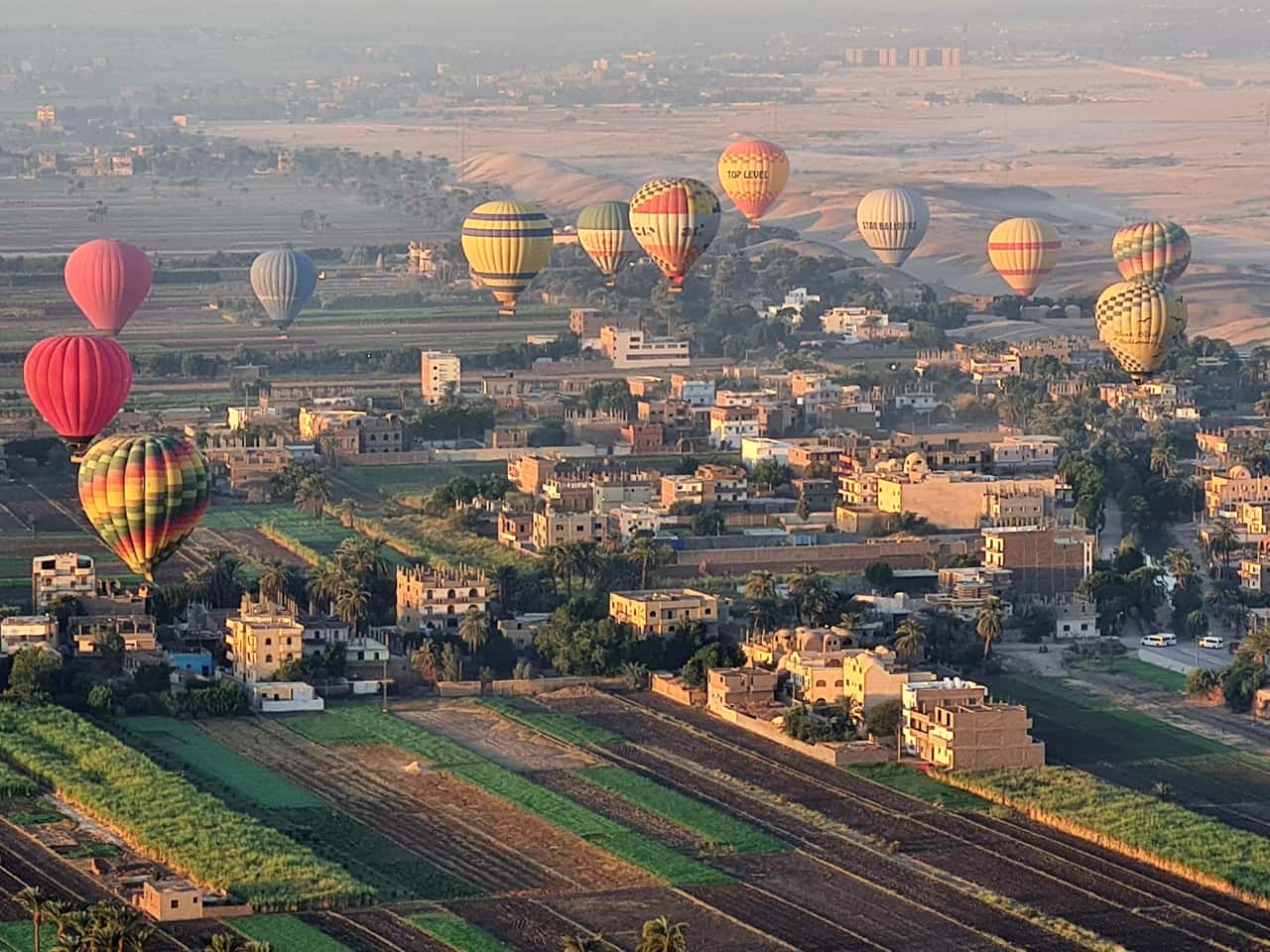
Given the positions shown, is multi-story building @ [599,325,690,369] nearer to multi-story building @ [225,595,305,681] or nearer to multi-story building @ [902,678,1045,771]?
multi-story building @ [225,595,305,681]

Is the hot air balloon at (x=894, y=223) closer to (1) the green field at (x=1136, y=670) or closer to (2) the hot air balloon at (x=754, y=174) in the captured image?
(2) the hot air balloon at (x=754, y=174)

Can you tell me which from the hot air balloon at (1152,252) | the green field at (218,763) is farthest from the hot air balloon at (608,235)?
the green field at (218,763)

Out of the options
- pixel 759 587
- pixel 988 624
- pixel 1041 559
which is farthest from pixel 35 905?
pixel 1041 559

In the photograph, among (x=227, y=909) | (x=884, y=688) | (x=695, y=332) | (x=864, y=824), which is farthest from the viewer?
(x=695, y=332)

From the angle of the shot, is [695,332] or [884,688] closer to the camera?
[884,688]

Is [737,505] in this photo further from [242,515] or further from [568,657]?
[568,657]

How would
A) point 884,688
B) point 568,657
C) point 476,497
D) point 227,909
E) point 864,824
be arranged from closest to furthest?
point 227,909 → point 864,824 → point 884,688 → point 568,657 → point 476,497

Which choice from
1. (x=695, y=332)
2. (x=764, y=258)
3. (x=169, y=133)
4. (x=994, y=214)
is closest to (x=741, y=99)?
(x=169, y=133)
